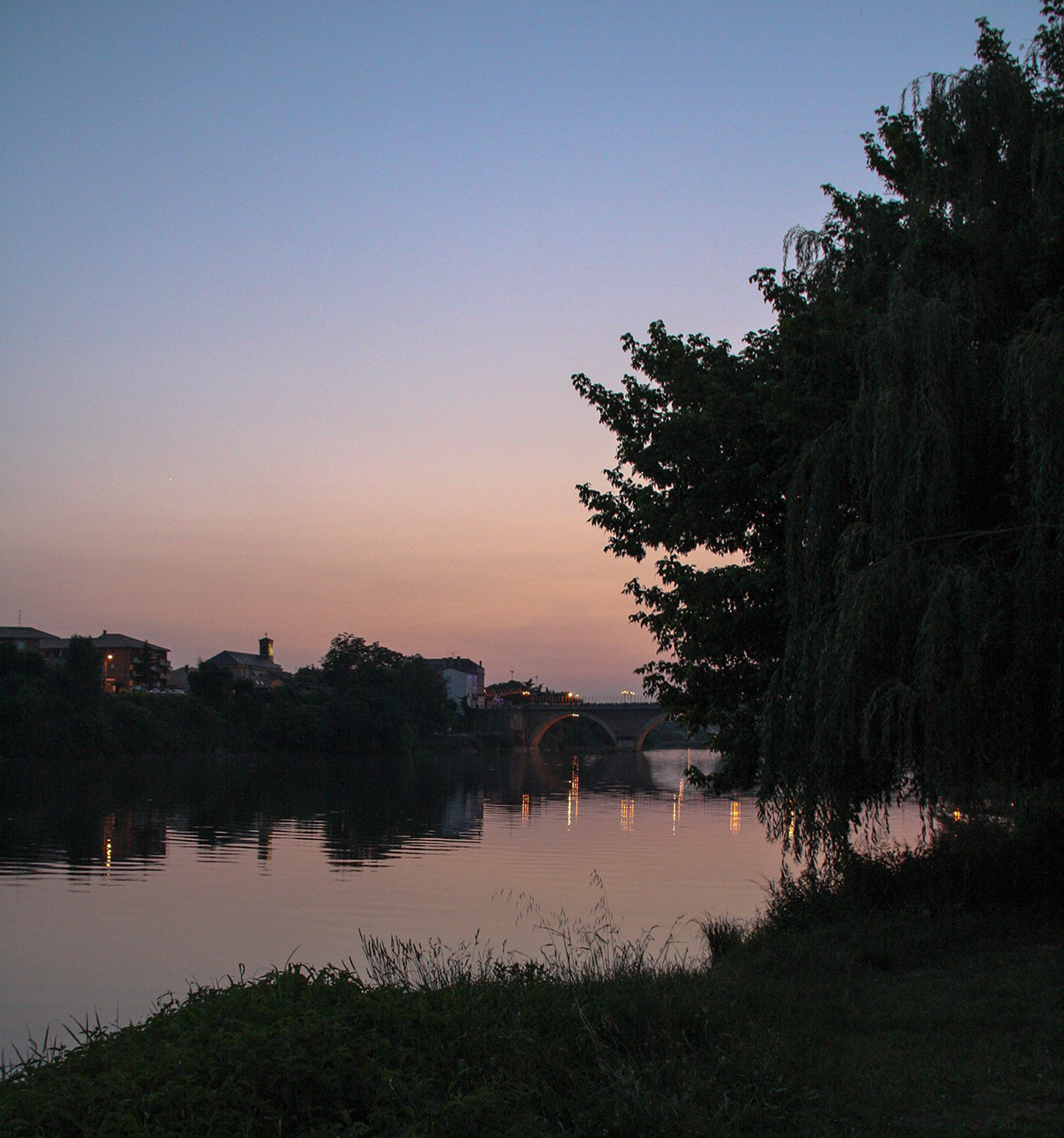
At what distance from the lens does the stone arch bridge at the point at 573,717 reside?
12231cm

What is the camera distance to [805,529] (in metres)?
12.1

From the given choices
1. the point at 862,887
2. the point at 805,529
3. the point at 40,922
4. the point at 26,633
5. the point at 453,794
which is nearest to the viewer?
the point at 805,529

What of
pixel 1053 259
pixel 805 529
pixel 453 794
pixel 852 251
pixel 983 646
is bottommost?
pixel 453 794

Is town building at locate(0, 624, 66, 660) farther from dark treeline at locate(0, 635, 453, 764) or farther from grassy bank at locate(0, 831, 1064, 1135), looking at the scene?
grassy bank at locate(0, 831, 1064, 1135)

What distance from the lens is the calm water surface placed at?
17.5 m

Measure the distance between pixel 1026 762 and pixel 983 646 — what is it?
148 cm

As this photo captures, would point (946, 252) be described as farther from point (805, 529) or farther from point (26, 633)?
point (26, 633)

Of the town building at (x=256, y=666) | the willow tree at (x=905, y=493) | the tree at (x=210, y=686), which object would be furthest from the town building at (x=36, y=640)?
the willow tree at (x=905, y=493)

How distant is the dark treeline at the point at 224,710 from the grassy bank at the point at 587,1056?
233 ft

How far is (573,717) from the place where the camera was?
131750mm

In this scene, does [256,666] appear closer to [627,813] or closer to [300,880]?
[627,813]

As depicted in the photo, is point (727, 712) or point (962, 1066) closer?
point (962, 1066)

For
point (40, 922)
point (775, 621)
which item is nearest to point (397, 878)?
point (40, 922)

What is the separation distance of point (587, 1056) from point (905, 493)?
637 cm
